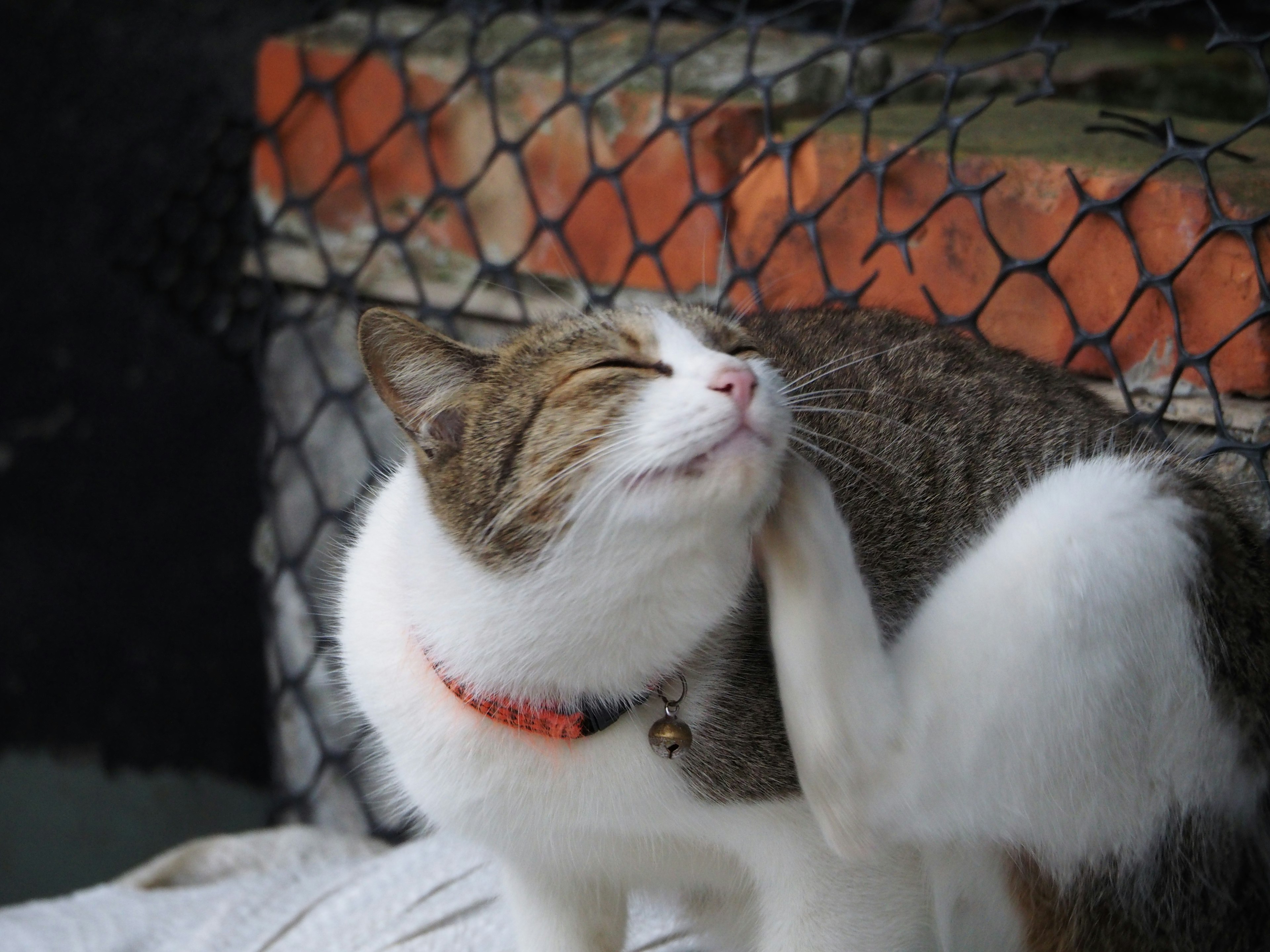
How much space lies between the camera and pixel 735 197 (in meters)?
1.63

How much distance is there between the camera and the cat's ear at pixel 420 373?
98 centimetres

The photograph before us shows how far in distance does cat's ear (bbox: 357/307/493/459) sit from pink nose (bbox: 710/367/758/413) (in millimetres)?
240

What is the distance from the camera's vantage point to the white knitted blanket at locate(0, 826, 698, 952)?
1.37 meters

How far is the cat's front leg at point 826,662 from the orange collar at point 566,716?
131mm

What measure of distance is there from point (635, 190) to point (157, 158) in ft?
3.05

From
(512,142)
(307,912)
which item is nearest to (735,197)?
(512,142)

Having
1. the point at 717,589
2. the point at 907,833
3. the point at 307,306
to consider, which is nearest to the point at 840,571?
the point at 717,589

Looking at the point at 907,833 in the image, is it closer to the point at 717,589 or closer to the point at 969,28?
the point at 717,589

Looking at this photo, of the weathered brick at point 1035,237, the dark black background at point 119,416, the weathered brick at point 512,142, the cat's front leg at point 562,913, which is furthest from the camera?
the dark black background at point 119,416

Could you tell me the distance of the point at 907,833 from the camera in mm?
950

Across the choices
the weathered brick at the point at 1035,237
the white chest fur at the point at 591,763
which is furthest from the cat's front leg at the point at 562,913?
the weathered brick at the point at 1035,237

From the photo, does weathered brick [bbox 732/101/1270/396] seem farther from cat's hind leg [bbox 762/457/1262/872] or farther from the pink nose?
the pink nose

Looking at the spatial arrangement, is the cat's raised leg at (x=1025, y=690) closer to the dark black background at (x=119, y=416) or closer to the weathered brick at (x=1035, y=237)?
the weathered brick at (x=1035, y=237)

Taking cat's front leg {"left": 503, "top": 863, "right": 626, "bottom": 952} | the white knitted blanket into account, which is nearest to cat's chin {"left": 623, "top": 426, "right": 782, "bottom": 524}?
cat's front leg {"left": 503, "top": 863, "right": 626, "bottom": 952}
